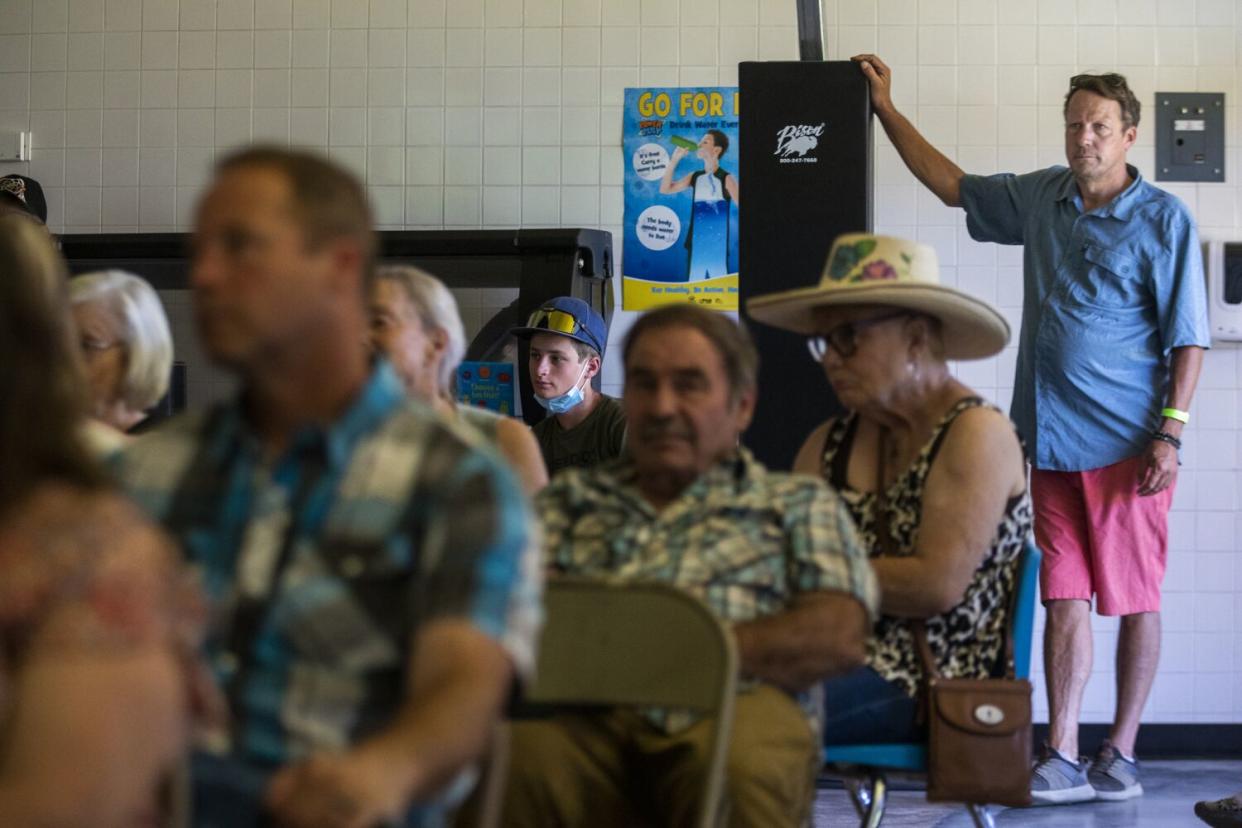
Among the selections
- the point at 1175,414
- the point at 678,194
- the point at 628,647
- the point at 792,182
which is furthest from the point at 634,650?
the point at 678,194

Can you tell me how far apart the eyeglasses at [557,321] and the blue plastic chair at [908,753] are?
100 inches

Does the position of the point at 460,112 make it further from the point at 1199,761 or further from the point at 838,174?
the point at 1199,761

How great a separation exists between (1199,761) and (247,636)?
201 inches

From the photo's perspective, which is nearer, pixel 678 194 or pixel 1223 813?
pixel 1223 813

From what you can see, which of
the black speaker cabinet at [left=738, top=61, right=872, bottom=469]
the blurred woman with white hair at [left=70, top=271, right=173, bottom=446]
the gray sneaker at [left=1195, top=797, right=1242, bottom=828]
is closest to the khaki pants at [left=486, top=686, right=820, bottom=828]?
the blurred woman with white hair at [left=70, top=271, right=173, bottom=446]

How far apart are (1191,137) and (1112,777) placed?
2.47 metres

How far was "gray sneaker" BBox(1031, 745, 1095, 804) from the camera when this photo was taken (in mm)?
4730

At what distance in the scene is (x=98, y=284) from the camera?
285 cm

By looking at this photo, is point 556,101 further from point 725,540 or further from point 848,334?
point 725,540

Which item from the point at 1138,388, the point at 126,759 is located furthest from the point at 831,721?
the point at 1138,388

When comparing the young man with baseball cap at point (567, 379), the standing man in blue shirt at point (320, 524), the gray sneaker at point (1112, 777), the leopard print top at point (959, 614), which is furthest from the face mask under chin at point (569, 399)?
the standing man in blue shirt at point (320, 524)

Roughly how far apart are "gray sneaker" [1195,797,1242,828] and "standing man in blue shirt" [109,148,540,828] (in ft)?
10.6

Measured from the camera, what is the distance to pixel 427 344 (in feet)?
10.3

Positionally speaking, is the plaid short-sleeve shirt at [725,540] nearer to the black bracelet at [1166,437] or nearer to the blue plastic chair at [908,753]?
the blue plastic chair at [908,753]
